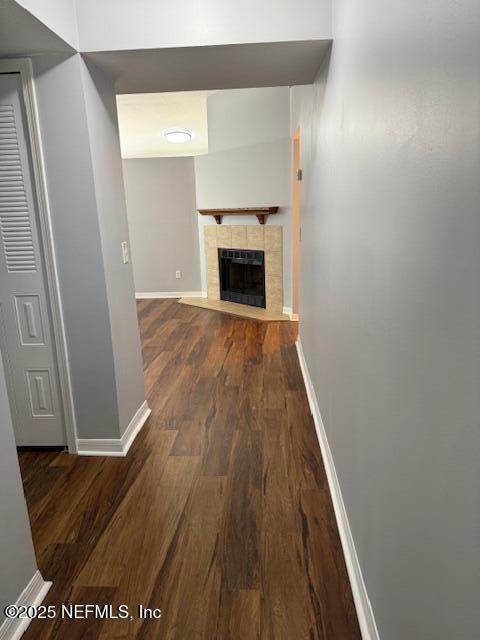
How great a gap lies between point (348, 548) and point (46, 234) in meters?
2.09

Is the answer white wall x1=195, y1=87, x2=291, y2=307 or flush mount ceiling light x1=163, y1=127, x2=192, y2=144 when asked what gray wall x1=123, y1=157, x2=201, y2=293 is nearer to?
flush mount ceiling light x1=163, y1=127, x2=192, y2=144

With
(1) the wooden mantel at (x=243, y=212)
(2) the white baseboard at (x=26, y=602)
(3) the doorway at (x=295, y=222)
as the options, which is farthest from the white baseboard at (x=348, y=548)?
(1) the wooden mantel at (x=243, y=212)

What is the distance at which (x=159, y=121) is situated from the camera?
5.98 metres

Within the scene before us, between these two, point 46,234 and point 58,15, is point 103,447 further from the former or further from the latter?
point 58,15

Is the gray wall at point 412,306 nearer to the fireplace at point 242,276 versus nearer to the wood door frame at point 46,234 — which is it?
the wood door frame at point 46,234

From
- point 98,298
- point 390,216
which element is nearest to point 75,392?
point 98,298

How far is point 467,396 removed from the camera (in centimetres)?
73

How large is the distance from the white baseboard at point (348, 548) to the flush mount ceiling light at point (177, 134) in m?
4.76

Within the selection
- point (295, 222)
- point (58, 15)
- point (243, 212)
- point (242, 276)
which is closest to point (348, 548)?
point (58, 15)

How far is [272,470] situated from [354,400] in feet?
3.16

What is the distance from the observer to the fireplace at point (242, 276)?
599 centimetres

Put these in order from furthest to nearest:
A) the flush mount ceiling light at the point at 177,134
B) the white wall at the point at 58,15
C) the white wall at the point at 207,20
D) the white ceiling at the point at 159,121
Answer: the flush mount ceiling light at the point at 177,134
the white ceiling at the point at 159,121
the white wall at the point at 207,20
the white wall at the point at 58,15

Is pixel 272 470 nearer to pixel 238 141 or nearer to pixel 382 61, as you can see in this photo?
pixel 382 61

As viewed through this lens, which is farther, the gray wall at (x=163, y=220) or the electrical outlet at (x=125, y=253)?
the gray wall at (x=163, y=220)
